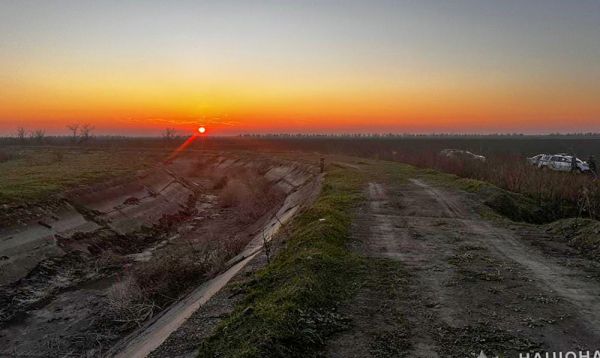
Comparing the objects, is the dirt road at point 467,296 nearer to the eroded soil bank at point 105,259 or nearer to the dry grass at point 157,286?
the dry grass at point 157,286

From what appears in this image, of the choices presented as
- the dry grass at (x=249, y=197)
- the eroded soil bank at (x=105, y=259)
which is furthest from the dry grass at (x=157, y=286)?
the dry grass at (x=249, y=197)

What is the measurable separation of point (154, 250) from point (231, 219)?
7742mm

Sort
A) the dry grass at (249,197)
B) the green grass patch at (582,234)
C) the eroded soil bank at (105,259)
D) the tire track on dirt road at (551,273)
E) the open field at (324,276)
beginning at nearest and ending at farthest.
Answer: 1. the open field at (324,276)
2. the tire track on dirt road at (551,273)
3. the green grass patch at (582,234)
4. the eroded soil bank at (105,259)
5. the dry grass at (249,197)

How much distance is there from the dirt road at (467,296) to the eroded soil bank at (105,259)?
5.95 m

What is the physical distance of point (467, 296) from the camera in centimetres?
786

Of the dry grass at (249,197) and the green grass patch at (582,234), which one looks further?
the dry grass at (249,197)

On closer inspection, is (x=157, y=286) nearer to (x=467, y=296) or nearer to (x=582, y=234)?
(x=467, y=296)

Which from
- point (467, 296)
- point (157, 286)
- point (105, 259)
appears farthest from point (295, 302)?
point (105, 259)

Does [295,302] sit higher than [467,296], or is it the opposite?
[295,302]

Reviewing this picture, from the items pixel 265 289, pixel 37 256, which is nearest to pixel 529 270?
pixel 265 289

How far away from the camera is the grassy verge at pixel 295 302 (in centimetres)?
622

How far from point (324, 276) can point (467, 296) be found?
2.53m

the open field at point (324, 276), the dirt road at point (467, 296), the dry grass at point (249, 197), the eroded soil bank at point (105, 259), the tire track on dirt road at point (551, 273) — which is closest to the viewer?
the dirt road at point (467, 296)

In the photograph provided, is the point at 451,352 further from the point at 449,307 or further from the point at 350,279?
the point at 350,279
